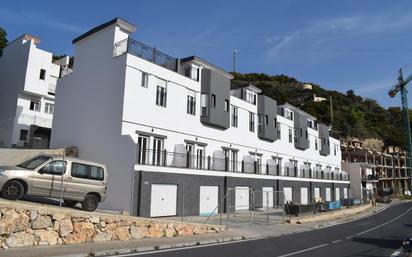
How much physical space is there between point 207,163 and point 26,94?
2305cm

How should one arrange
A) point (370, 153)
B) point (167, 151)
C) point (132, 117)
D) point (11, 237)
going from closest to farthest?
point (11, 237), point (132, 117), point (167, 151), point (370, 153)

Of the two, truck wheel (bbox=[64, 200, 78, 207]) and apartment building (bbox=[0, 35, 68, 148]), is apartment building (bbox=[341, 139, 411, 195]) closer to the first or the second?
apartment building (bbox=[0, 35, 68, 148])

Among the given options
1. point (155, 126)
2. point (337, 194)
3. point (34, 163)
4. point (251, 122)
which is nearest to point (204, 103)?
point (155, 126)

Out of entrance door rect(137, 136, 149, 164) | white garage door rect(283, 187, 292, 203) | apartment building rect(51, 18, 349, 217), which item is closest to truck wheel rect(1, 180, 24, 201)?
apartment building rect(51, 18, 349, 217)

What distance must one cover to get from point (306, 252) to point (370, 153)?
92023 millimetres

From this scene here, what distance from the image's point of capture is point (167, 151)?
26.0 metres

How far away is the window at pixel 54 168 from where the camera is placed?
14.3m

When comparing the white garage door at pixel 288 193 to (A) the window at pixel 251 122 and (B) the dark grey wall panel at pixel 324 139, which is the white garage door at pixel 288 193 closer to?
(A) the window at pixel 251 122

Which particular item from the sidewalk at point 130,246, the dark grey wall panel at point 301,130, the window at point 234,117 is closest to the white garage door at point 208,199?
the window at point 234,117

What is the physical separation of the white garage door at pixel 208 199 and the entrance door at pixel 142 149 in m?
5.70

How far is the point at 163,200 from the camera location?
78.1 ft

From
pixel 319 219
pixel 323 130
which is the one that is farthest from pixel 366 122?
pixel 319 219

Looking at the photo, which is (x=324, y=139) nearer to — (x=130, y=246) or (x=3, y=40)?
(x=3, y=40)

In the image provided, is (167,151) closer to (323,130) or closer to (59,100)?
(59,100)
